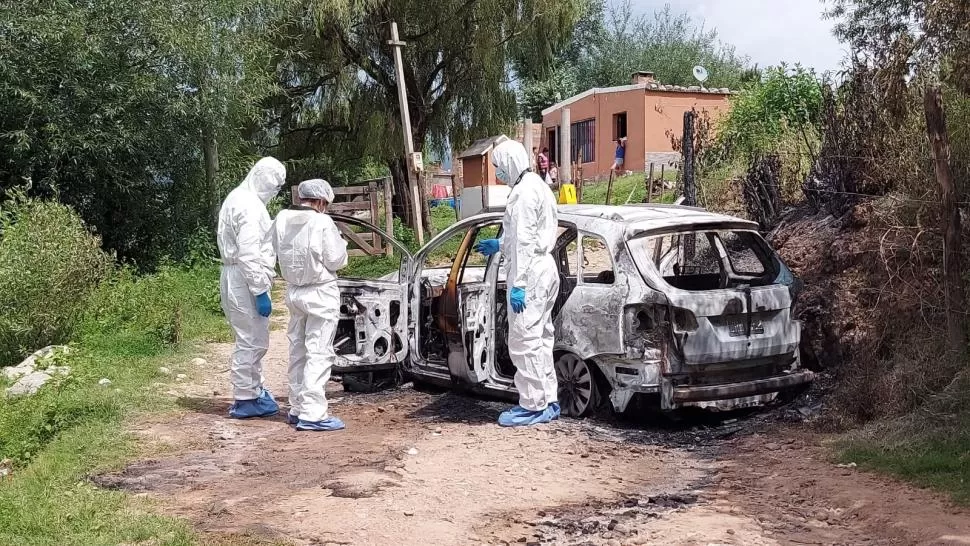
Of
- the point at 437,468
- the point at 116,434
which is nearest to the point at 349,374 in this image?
the point at 116,434

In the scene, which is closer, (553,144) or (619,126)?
(619,126)

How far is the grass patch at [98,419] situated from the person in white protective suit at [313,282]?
52.2 inches

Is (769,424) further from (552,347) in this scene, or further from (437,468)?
(437,468)

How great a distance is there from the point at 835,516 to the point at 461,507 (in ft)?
6.47

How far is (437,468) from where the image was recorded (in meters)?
5.75

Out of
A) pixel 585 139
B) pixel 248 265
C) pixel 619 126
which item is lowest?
pixel 248 265

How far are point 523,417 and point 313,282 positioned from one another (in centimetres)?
190

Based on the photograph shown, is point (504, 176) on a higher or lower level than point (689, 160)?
lower

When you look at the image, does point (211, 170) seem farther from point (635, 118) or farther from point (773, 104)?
point (635, 118)

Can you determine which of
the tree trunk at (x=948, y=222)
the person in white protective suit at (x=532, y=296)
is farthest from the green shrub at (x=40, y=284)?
the tree trunk at (x=948, y=222)

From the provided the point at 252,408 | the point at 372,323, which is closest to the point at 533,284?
the point at 372,323

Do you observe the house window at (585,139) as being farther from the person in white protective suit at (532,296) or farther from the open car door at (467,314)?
the person in white protective suit at (532,296)

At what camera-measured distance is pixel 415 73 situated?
799 inches

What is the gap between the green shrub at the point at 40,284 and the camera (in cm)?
954
